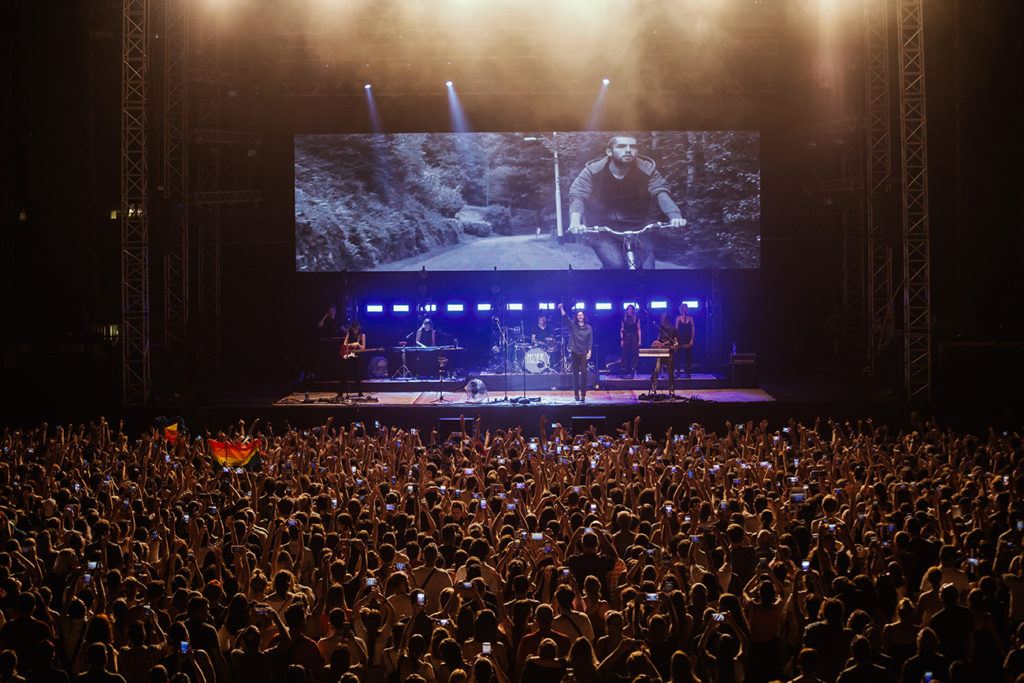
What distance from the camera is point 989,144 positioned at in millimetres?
19438

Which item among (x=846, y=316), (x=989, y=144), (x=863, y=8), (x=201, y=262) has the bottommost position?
(x=846, y=316)

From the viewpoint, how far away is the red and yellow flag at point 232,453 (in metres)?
10.2

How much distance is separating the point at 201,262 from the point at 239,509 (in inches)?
510

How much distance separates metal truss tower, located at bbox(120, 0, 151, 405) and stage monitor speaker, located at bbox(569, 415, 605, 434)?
7.85m

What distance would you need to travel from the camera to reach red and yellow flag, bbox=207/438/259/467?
402 inches

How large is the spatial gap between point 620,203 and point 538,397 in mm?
5308

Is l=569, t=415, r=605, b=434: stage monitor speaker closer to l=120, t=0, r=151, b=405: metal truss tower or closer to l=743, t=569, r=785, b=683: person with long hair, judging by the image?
l=120, t=0, r=151, b=405: metal truss tower

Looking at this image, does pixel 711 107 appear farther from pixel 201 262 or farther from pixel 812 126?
pixel 201 262

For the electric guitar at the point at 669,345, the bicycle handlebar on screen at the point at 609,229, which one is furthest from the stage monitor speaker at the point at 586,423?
the bicycle handlebar on screen at the point at 609,229

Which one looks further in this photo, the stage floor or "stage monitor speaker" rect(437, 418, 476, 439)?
the stage floor

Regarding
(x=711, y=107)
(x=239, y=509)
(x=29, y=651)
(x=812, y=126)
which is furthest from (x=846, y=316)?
(x=29, y=651)

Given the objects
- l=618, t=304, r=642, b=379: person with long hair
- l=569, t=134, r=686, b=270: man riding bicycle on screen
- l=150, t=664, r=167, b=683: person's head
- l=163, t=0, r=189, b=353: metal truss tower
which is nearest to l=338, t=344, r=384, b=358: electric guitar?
l=163, t=0, r=189, b=353: metal truss tower

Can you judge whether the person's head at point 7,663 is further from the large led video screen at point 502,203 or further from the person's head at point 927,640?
the large led video screen at point 502,203

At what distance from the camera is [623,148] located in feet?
66.4
